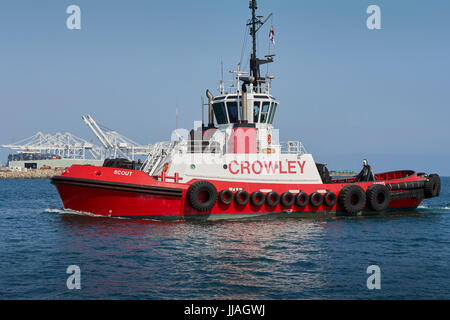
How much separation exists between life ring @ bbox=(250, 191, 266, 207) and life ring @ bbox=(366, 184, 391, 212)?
504 centimetres

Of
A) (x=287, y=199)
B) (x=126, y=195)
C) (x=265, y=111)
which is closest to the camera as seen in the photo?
(x=126, y=195)

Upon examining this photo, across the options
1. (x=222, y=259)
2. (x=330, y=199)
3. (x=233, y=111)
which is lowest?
(x=222, y=259)

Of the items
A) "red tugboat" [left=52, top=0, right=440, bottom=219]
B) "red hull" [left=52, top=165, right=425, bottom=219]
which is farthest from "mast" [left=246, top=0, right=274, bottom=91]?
"red hull" [left=52, top=165, right=425, bottom=219]

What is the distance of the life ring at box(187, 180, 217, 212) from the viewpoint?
15047 mm

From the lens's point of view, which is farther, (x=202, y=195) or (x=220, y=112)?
(x=220, y=112)

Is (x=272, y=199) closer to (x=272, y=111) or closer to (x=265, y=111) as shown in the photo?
(x=265, y=111)

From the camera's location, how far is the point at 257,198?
637 inches

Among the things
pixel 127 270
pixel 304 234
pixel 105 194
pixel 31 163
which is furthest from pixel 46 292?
pixel 31 163

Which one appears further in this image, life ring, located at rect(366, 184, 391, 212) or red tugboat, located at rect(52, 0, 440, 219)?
life ring, located at rect(366, 184, 391, 212)

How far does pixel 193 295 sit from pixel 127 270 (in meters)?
2.22

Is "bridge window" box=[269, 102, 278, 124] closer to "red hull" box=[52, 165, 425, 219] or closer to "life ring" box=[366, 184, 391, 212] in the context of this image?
"red hull" box=[52, 165, 425, 219]

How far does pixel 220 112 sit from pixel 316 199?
5567 mm

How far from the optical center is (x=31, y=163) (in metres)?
120

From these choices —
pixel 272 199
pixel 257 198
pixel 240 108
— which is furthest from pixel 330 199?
pixel 240 108
